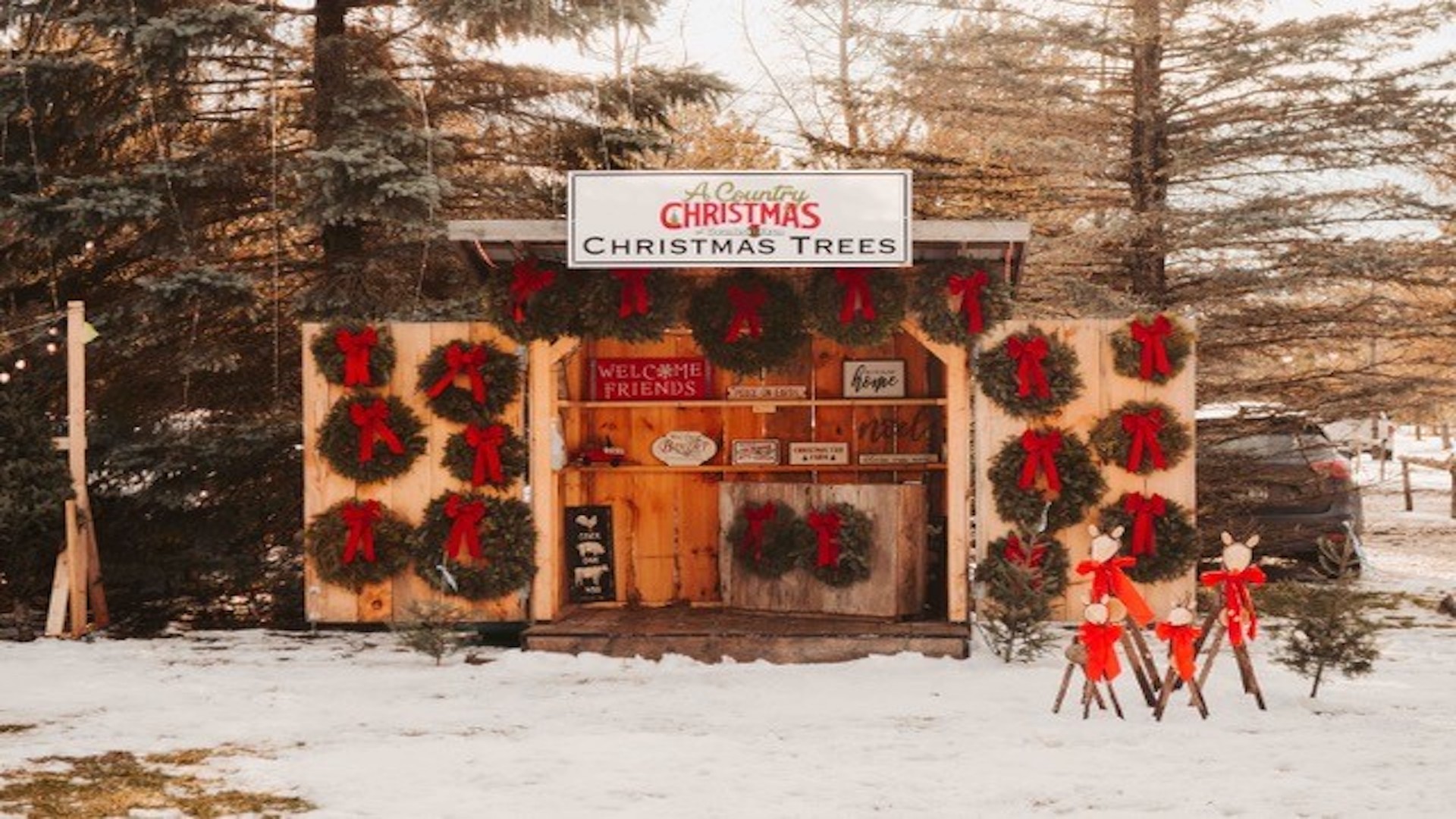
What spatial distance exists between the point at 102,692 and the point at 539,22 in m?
5.52

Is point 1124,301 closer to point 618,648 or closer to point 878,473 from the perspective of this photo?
point 878,473

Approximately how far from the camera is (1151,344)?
9859 millimetres

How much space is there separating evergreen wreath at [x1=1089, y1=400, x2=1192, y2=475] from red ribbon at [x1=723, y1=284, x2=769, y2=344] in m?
2.26

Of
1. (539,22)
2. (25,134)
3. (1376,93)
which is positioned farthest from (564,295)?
(1376,93)

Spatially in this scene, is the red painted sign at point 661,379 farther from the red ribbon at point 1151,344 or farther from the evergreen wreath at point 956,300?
the red ribbon at point 1151,344

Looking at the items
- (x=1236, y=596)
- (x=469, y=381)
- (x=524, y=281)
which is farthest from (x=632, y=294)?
(x=1236, y=596)

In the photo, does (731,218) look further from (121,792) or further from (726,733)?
(121,792)

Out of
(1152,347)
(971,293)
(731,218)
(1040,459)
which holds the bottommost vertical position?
(1040,459)

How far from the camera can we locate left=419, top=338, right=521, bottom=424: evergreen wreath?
1002 cm

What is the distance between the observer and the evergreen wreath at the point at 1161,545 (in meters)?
9.84

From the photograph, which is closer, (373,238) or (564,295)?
(564,295)

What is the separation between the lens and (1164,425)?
9.86m

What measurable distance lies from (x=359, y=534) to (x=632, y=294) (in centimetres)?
235

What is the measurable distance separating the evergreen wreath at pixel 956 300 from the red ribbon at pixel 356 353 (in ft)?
11.5
